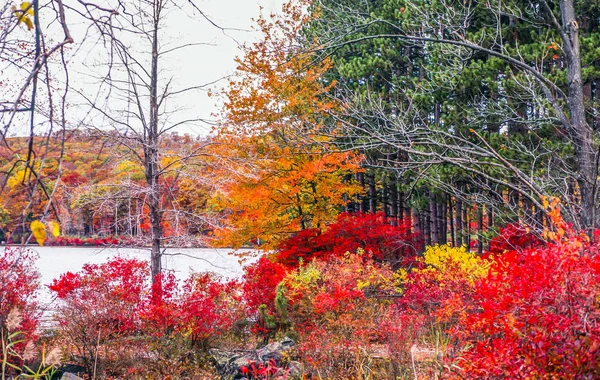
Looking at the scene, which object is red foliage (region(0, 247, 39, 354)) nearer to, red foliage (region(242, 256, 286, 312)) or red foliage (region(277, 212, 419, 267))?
red foliage (region(242, 256, 286, 312))

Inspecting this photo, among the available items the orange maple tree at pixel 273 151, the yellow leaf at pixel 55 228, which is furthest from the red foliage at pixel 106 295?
the yellow leaf at pixel 55 228

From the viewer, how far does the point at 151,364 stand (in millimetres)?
7535

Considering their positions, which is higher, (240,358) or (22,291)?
(22,291)

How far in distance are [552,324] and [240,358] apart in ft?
18.5

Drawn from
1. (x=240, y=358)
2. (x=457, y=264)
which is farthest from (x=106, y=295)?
(x=457, y=264)

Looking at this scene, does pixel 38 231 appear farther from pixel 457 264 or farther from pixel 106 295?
pixel 457 264

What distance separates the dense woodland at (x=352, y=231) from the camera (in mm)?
3543

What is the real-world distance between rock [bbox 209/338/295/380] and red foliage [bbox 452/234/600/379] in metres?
4.66

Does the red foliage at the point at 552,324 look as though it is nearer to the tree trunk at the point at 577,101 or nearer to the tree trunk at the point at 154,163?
the tree trunk at the point at 577,101

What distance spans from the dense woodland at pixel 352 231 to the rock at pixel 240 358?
35 millimetres

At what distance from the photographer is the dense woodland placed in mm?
3543

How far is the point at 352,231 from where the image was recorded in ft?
37.1

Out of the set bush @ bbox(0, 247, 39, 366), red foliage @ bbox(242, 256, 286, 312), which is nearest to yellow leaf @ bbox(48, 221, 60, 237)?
bush @ bbox(0, 247, 39, 366)

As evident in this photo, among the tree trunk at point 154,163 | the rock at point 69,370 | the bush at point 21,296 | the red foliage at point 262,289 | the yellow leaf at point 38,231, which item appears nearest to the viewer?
the yellow leaf at point 38,231
